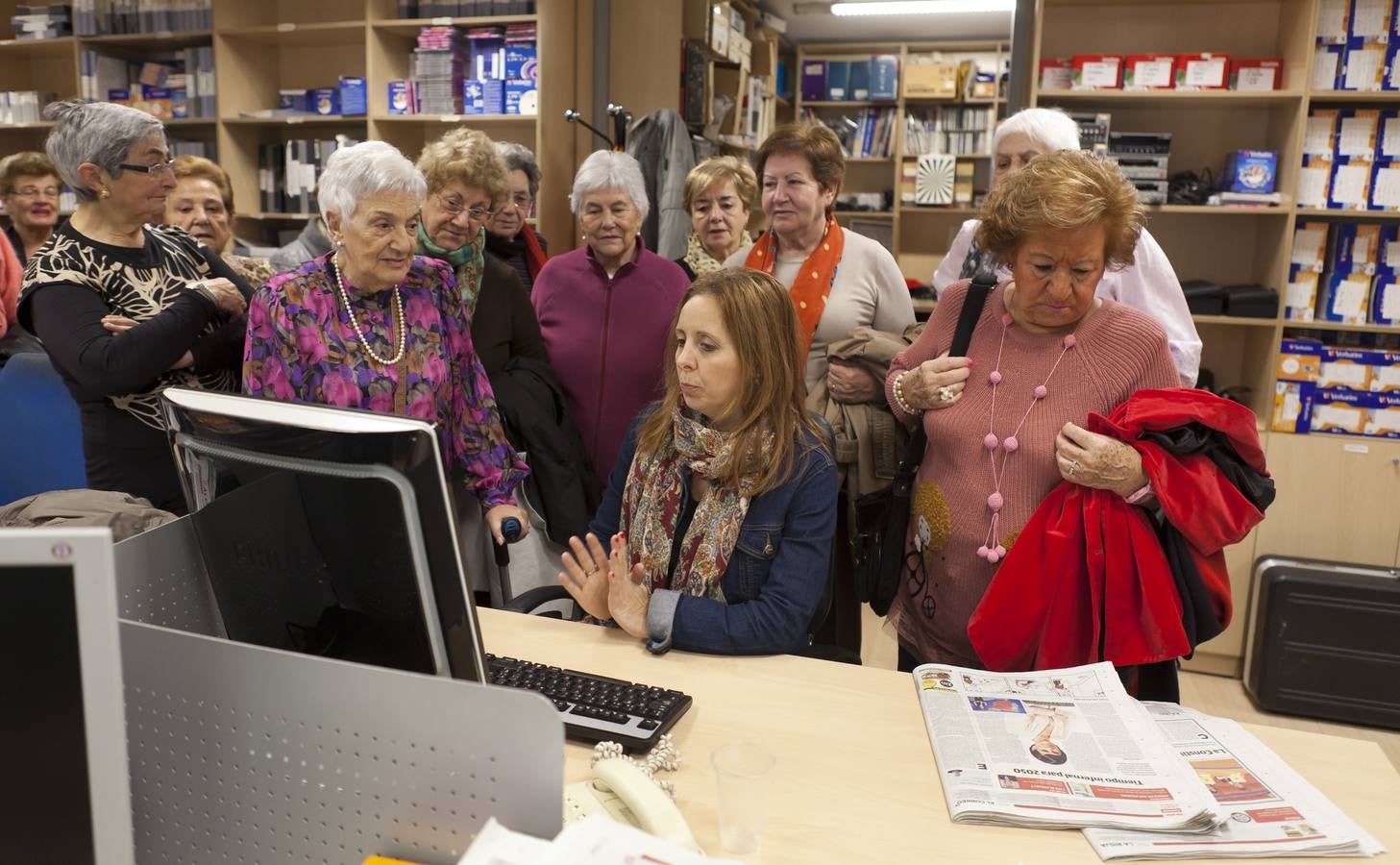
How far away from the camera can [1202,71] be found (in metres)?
3.72

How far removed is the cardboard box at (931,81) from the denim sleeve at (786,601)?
17.5 feet

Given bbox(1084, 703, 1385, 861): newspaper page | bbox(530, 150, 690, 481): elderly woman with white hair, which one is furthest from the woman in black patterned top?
bbox(1084, 703, 1385, 861): newspaper page

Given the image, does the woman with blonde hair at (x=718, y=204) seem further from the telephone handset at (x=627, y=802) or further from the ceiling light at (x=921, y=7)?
the ceiling light at (x=921, y=7)

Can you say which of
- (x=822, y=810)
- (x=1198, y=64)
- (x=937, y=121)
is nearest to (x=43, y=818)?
(x=822, y=810)

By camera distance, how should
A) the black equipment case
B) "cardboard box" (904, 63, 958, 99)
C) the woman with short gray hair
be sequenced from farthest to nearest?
"cardboard box" (904, 63, 958, 99) < the black equipment case < the woman with short gray hair

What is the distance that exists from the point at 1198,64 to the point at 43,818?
13.6 ft

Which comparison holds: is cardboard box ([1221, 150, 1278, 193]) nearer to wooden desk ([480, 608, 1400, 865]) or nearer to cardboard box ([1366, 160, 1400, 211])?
cardboard box ([1366, 160, 1400, 211])

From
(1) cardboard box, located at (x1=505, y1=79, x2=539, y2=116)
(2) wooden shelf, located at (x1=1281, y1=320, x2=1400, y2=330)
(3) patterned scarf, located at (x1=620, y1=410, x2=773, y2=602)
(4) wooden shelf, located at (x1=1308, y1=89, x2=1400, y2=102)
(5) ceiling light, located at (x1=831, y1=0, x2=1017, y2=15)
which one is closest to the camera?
(3) patterned scarf, located at (x1=620, y1=410, x2=773, y2=602)

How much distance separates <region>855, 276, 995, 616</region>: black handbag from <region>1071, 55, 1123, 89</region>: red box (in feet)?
7.76

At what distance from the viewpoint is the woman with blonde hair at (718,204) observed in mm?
3322

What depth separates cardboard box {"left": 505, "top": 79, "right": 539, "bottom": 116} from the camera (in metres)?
4.48

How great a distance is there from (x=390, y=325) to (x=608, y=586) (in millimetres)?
749

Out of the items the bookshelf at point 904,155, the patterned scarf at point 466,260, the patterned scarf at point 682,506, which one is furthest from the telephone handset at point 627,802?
the bookshelf at point 904,155

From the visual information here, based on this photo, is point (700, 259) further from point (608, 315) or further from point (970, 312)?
point (970, 312)
